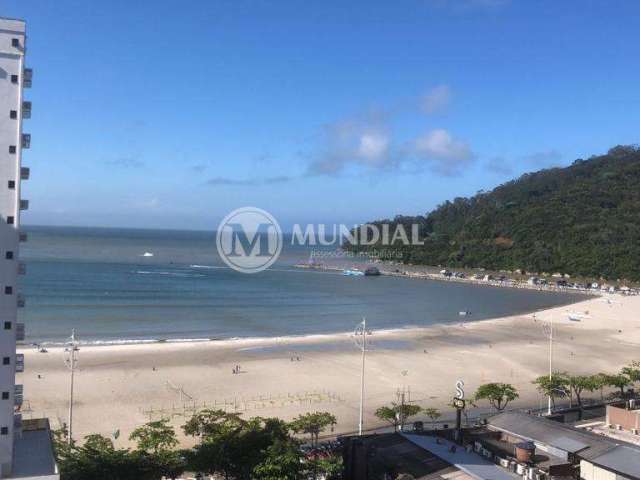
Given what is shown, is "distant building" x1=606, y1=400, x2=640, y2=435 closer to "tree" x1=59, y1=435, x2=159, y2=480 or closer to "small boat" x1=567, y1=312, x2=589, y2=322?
"tree" x1=59, y1=435, x2=159, y2=480

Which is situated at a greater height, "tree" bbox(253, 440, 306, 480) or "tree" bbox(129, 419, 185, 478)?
"tree" bbox(253, 440, 306, 480)

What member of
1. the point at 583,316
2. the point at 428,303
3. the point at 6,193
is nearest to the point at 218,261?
the point at 428,303

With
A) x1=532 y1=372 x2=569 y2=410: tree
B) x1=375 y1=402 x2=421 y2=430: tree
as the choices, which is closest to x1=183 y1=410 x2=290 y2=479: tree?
x1=375 y1=402 x2=421 y2=430: tree

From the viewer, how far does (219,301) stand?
7175 centimetres

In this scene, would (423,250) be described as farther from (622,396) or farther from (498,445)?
(498,445)

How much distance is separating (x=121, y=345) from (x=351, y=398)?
21.0 meters

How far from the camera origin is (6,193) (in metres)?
14.0

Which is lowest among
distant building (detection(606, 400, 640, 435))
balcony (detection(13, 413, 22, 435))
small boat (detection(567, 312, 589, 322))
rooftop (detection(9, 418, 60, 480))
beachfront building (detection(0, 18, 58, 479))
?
small boat (detection(567, 312, 589, 322))

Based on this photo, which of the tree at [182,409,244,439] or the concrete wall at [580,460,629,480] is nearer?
the concrete wall at [580,460,629,480]

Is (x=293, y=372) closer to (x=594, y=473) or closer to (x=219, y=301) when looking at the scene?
(x=594, y=473)

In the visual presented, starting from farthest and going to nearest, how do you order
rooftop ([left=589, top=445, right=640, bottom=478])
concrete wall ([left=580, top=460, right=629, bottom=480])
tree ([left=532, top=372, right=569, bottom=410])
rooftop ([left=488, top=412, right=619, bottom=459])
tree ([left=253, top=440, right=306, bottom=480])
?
1. tree ([left=532, top=372, right=569, bottom=410])
2. rooftop ([left=488, top=412, right=619, bottom=459])
3. concrete wall ([left=580, top=460, right=629, bottom=480])
4. rooftop ([left=589, top=445, right=640, bottom=478])
5. tree ([left=253, top=440, right=306, bottom=480])

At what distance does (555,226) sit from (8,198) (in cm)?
13378

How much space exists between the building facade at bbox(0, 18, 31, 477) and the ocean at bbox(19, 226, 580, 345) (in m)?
32.1

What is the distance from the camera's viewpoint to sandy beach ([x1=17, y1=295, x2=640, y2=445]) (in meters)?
27.7
